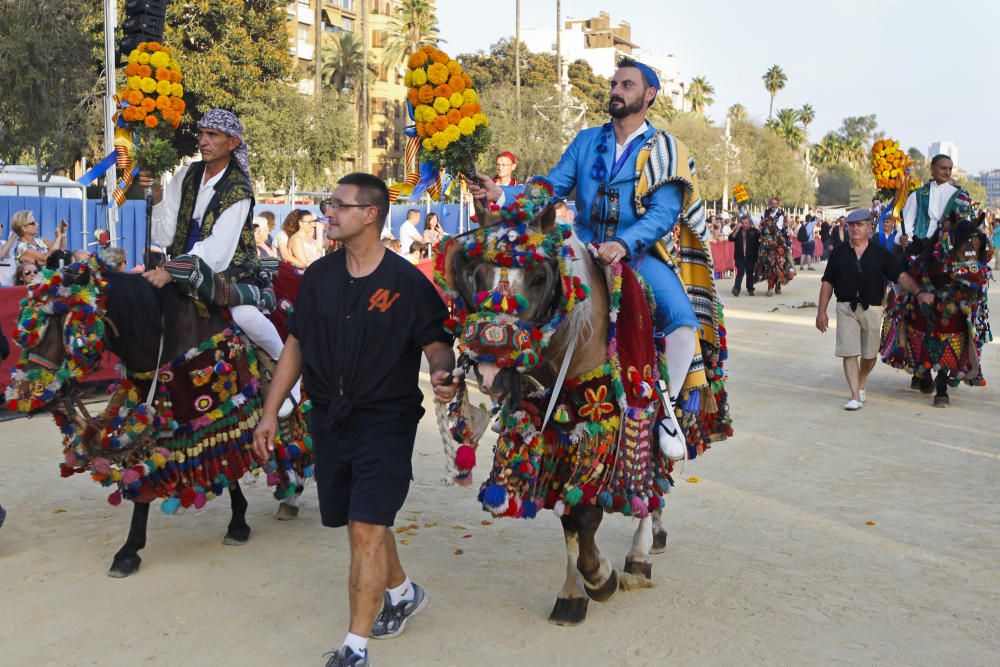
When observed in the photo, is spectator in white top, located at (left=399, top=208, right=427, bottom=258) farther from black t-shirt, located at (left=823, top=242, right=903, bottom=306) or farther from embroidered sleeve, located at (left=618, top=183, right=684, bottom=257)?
embroidered sleeve, located at (left=618, top=183, right=684, bottom=257)

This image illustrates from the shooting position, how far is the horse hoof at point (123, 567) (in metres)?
5.77

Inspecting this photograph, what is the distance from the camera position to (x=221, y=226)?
6.11 metres

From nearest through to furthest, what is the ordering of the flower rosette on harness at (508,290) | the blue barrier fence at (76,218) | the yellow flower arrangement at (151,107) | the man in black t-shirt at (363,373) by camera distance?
the flower rosette on harness at (508,290), the man in black t-shirt at (363,373), the yellow flower arrangement at (151,107), the blue barrier fence at (76,218)

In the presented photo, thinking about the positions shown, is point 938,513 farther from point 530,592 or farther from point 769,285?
point 769,285

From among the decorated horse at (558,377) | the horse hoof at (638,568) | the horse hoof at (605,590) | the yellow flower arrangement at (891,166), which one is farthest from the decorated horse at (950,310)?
the horse hoof at (605,590)

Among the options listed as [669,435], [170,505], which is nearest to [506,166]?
[170,505]

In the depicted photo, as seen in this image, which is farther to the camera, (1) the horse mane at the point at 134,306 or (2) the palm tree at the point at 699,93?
(2) the palm tree at the point at 699,93

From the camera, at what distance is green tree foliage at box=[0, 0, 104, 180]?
28234 mm

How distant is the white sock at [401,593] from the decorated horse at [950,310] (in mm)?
7968

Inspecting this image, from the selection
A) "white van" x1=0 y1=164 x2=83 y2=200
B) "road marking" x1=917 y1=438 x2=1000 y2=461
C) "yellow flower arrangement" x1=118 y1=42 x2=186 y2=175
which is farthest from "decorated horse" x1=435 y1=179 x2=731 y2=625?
"white van" x1=0 y1=164 x2=83 y2=200

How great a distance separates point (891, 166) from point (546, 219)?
377 inches

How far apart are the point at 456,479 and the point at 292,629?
1164 millimetres

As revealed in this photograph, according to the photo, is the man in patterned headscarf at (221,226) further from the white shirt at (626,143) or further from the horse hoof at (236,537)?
the white shirt at (626,143)

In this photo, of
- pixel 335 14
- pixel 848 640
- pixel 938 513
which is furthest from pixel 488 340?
pixel 335 14
